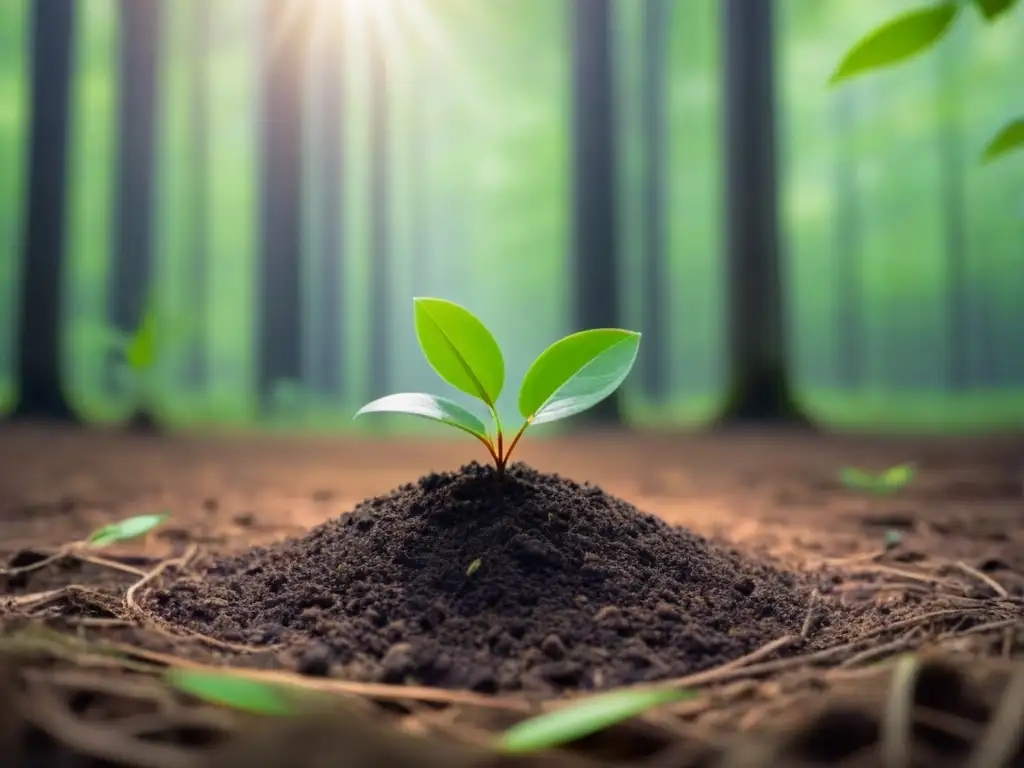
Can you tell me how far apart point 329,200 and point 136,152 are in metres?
10.9

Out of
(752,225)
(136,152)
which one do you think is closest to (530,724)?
(752,225)

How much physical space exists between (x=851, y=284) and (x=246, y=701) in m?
27.3

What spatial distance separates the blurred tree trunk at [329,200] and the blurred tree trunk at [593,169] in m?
12.6

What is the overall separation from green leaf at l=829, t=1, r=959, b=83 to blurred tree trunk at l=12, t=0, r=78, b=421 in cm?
838

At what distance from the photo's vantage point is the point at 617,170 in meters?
9.90

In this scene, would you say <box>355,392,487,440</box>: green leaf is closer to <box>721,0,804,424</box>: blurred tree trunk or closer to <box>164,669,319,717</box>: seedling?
<box>164,669,319,717</box>: seedling

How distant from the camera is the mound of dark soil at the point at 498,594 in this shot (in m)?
1.06

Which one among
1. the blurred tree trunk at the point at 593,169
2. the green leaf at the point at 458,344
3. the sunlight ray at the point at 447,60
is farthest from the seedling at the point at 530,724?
the sunlight ray at the point at 447,60

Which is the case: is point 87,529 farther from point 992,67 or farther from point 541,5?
point 992,67

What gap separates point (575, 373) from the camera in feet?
4.50

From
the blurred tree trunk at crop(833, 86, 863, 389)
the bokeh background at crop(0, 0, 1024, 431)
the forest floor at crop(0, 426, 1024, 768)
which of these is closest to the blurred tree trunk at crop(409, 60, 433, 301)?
the bokeh background at crop(0, 0, 1024, 431)

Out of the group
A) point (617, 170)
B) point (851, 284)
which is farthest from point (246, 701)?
point (851, 284)

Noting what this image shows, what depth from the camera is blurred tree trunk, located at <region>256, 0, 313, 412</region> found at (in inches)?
486

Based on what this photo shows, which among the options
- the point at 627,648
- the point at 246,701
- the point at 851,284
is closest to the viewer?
the point at 246,701
